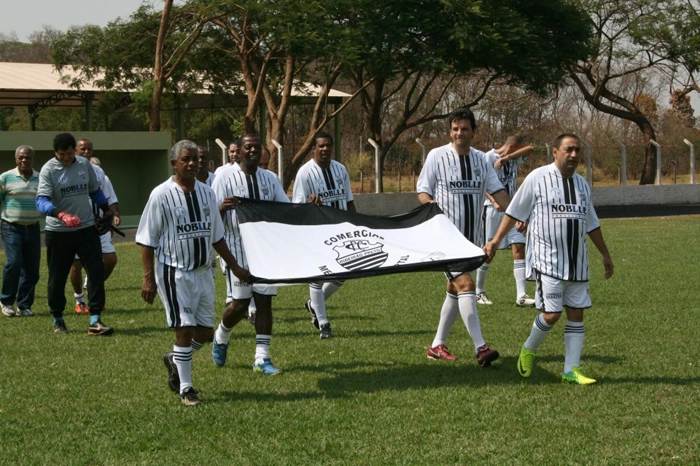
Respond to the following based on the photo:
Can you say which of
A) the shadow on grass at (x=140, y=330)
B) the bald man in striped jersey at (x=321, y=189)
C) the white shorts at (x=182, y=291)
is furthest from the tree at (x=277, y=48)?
the white shorts at (x=182, y=291)

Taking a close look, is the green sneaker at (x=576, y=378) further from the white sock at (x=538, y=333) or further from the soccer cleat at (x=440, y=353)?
the soccer cleat at (x=440, y=353)

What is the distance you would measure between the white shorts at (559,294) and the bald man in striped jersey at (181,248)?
2.63 metres

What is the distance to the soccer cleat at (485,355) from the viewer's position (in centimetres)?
845

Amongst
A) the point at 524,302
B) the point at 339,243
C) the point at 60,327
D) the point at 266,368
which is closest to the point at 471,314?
the point at 339,243

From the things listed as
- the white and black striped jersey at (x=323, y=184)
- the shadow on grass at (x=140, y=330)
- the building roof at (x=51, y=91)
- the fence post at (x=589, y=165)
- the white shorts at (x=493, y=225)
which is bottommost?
the shadow on grass at (x=140, y=330)

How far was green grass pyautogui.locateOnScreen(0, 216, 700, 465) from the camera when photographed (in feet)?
20.1

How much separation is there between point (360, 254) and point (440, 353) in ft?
4.47

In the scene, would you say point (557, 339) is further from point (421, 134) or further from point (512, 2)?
point (421, 134)

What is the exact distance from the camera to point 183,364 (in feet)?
24.6

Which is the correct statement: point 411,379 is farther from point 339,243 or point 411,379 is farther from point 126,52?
point 126,52

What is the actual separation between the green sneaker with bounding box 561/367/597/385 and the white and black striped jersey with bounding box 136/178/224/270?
2.94 metres

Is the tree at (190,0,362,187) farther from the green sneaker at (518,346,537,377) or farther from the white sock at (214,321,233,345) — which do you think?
the green sneaker at (518,346,537,377)

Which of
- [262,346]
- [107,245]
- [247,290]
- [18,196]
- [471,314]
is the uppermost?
[18,196]

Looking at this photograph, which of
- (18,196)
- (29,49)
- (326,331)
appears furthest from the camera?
(29,49)
